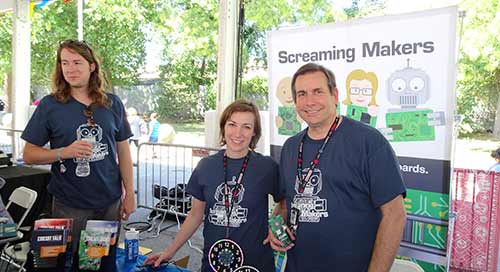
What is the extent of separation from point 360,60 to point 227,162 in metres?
1.51

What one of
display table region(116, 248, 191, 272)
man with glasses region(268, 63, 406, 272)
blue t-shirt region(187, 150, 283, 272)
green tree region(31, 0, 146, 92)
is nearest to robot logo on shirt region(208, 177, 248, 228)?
blue t-shirt region(187, 150, 283, 272)

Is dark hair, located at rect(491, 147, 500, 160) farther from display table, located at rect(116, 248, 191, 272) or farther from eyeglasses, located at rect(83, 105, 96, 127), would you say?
eyeglasses, located at rect(83, 105, 96, 127)

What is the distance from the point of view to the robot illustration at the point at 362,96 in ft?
9.18

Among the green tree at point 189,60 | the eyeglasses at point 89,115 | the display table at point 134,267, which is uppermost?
the green tree at point 189,60

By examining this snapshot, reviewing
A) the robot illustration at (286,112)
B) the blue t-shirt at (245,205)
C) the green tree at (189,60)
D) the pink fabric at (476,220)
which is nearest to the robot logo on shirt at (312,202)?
the blue t-shirt at (245,205)

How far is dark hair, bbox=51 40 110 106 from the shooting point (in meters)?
1.98

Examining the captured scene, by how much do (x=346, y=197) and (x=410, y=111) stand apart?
144cm

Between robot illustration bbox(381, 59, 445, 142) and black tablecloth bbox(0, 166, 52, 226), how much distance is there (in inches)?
119

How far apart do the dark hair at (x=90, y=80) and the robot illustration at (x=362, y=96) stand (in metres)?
1.66

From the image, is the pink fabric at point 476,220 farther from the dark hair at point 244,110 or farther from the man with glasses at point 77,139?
the man with glasses at point 77,139

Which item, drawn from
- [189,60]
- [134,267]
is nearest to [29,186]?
[134,267]

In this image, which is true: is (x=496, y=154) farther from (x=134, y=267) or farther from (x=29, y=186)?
(x=29, y=186)

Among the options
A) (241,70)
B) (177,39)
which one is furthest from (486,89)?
(177,39)

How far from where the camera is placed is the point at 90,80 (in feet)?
6.79
